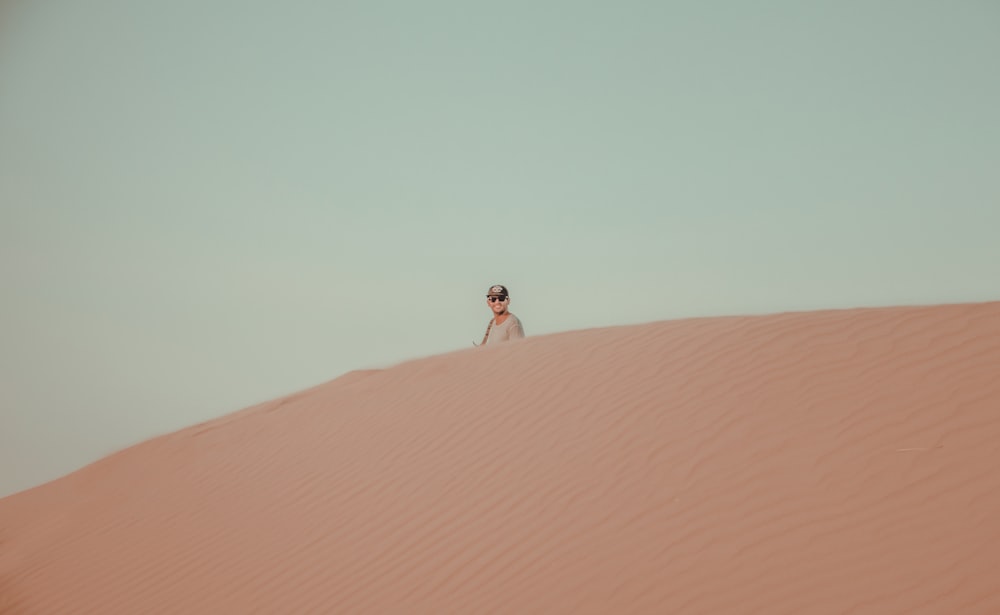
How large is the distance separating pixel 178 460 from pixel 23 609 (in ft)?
8.72

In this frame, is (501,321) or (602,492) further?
(501,321)

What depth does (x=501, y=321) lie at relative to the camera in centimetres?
1091

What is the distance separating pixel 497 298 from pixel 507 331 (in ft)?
1.79

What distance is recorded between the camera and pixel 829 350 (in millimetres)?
7453

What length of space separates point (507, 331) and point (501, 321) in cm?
20

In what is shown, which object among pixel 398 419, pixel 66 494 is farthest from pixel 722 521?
pixel 66 494

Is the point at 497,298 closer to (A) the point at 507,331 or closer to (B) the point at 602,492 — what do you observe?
(A) the point at 507,331

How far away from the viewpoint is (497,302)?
1053 cm

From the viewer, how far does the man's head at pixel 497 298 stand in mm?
10430

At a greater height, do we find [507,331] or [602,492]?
[507,331]

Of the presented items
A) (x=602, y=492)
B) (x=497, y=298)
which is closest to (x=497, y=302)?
(x=497, y=298)

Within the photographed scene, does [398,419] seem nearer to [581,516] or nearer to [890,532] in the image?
[581,516]

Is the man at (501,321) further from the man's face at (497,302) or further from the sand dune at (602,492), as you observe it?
the sand dune at (602,492)

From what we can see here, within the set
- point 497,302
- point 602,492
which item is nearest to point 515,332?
point 497,302
